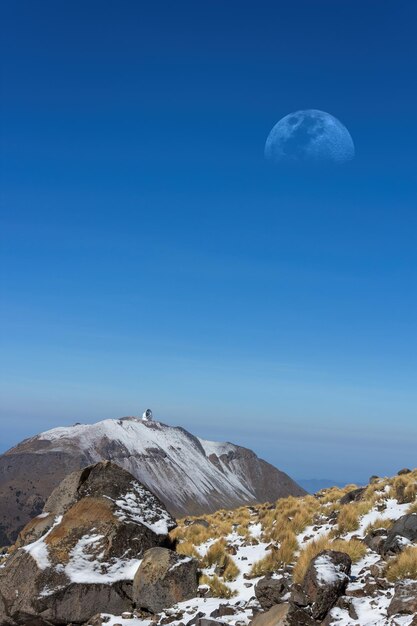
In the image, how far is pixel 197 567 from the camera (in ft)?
60.6

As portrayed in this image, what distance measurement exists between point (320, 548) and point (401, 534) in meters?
2.67

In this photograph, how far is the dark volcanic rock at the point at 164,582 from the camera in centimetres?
1684

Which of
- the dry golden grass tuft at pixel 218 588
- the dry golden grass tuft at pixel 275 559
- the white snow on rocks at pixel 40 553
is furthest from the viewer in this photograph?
the dry golden grass tuft at pixel 275 559

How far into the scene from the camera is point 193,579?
1731 cm

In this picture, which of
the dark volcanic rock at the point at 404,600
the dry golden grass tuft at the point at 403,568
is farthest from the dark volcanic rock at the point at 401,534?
the dark volcanic rock at the point at 404,600

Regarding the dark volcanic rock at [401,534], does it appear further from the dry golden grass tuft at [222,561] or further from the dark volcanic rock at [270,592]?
the dry golden grass tuft at [222,561]

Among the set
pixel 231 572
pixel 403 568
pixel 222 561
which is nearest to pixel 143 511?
pixel 222 561

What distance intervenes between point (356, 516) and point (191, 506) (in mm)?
160366

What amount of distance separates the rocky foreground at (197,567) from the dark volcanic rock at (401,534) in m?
0.04

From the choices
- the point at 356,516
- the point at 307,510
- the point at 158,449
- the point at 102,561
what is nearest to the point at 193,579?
the point at 102,561

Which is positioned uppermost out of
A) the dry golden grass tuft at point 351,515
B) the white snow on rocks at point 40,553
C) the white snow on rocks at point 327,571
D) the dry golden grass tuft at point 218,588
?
the dry golden grass tuft at point 351,515

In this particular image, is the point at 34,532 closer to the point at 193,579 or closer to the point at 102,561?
the point at 102,561

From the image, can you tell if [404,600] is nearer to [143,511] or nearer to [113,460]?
[143,511]

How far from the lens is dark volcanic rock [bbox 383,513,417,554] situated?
1717cm
